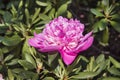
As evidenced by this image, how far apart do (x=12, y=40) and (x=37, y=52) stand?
0.26 metres

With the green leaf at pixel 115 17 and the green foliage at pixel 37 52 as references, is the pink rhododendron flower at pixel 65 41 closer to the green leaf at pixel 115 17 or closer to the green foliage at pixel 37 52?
the green foliage at pixel 37 52

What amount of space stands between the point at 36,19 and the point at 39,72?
0.51m

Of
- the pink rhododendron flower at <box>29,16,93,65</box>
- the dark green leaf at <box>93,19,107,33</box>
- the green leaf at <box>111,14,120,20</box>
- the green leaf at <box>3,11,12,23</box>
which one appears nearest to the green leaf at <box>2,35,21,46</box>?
the green leaf at <box>3,11,12,23</box>

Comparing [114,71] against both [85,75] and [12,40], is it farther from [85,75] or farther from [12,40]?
[12,40]

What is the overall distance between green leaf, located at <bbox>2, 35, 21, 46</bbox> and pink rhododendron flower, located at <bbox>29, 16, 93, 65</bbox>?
418mm

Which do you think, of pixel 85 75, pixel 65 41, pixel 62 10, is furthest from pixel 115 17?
pixel 65 41

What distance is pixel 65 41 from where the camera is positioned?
5.53 ft

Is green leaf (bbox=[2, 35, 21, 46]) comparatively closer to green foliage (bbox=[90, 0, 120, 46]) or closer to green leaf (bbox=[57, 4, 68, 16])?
green leaf (bbox=[57, 4, 68, 16])

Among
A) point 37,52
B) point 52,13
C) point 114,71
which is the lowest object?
point 114,71

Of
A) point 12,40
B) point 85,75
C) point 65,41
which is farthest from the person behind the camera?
point 12,40

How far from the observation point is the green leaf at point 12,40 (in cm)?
211

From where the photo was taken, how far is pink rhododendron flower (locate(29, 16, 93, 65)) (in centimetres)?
168

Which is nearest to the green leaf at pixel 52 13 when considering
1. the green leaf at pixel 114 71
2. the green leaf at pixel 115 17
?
the green leaf at pixel 115 17

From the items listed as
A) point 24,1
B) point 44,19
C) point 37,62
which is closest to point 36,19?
point 44,19
